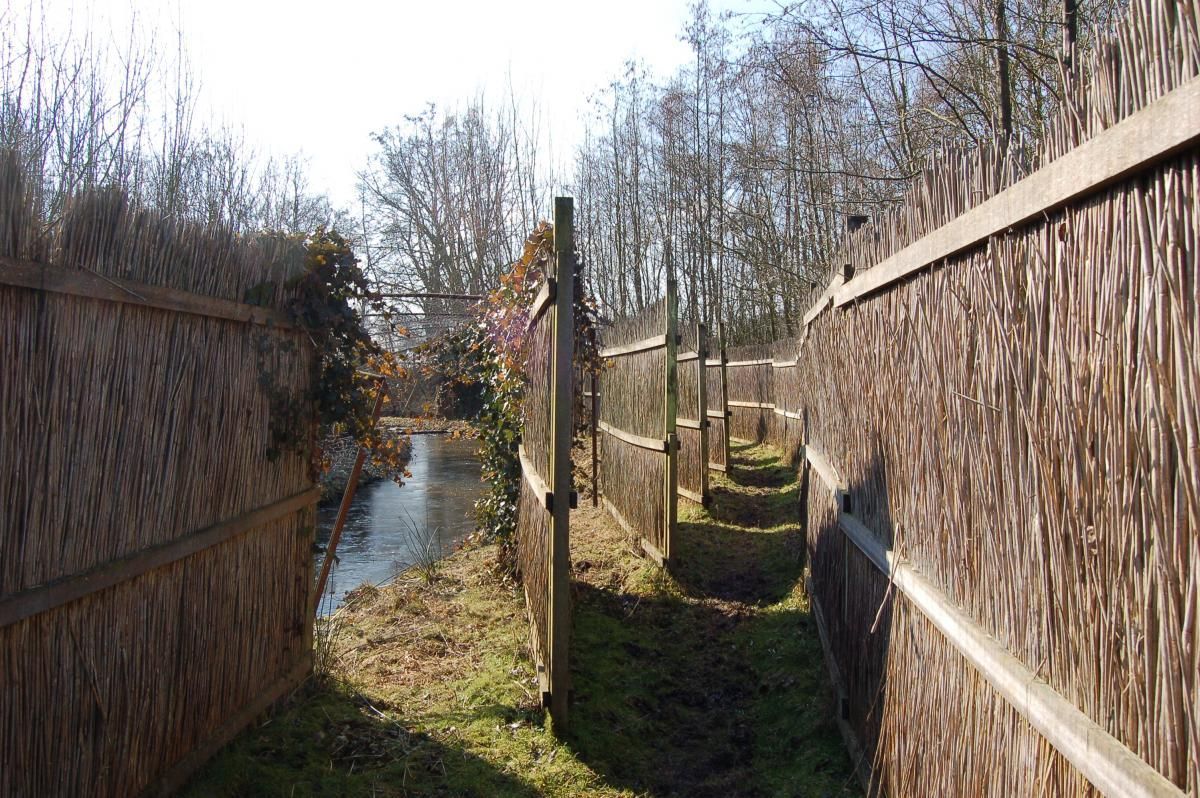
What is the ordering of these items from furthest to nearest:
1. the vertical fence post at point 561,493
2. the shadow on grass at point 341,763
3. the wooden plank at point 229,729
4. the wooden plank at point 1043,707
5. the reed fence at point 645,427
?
the reed fence at point 645,427 < the vertical fence post at point 561,493 < the shadow on grass at point 341,763 < the wooden plank at point 229,729 < the wooden plank at point 1043,707

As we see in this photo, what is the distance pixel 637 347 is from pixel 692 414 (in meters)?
1.26

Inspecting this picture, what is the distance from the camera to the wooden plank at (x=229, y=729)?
309cm

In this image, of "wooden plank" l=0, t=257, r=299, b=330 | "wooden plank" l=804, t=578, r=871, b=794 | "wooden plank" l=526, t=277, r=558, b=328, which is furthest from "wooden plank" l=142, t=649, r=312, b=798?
"wooden plank" l=804, t=578, r=871, b=794

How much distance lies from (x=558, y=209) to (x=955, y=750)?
9.30 feet

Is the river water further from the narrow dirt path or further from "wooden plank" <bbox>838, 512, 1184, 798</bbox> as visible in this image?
"wooden plank" <bbox>838, 512, 1184, 798</bbox>

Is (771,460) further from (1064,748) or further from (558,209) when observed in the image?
(1064,748)

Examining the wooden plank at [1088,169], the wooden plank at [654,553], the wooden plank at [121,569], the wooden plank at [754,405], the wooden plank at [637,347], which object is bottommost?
the wooden plank at [654,553]

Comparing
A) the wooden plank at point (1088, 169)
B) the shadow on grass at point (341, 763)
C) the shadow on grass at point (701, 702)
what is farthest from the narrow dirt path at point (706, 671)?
the wooden plank at point (1088, 169)

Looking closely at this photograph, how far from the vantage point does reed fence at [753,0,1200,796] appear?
1.32 metres

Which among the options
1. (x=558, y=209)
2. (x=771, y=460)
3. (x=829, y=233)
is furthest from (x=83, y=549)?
(x=829, y=233)

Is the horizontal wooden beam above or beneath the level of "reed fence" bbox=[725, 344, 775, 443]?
beneath

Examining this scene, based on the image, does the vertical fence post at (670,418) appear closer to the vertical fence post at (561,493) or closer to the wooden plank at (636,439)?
the wooden plank at (636,439)

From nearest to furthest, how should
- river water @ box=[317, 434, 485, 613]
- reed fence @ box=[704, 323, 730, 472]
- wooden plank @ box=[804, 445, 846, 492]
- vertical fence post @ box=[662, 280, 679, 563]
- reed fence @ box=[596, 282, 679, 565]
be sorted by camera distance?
1. wooden plank @ box=[804, 445, 846, 492]
2. vertical fence post @ box=[662, 280, 679, 563]
3. reed fence @ box=[596, 282, 679, 565]
4. river water @ box=[317, 434, 485, 613]
5. reed fence @ box=[704, 323, 730, 472]

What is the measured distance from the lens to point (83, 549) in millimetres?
2684
